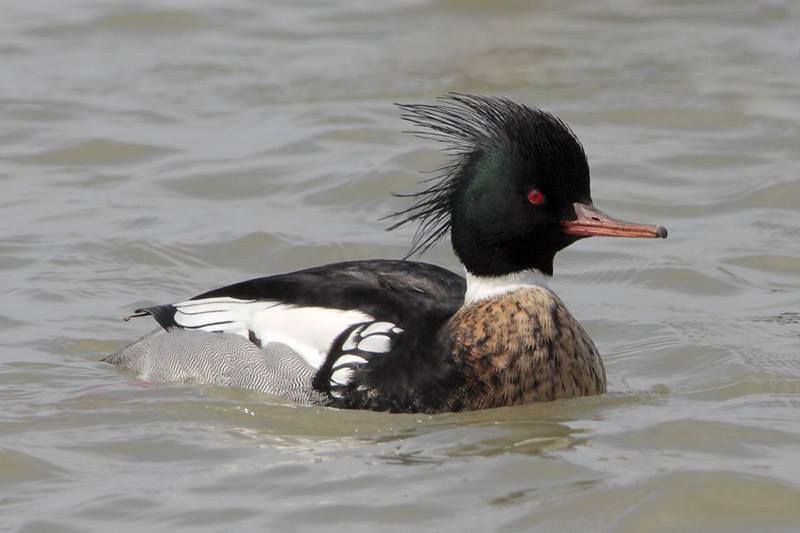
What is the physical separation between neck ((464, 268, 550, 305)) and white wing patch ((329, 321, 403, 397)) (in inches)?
19.6

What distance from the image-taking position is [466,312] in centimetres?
809

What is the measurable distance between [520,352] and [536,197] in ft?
2.49

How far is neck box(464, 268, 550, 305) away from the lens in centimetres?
814

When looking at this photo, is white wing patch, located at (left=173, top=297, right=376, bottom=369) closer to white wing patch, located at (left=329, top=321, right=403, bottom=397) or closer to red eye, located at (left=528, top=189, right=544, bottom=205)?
white wing patch, located at (left=329, top=321, right=403, bottom=397)

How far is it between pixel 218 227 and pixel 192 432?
3.99m

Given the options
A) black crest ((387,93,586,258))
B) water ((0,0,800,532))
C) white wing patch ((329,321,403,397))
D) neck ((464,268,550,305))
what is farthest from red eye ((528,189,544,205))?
water ((0,0,800,532))

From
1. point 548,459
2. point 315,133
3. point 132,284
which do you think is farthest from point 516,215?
point 315,133

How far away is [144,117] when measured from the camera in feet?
46.2

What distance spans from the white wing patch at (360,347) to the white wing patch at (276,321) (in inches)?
2.5

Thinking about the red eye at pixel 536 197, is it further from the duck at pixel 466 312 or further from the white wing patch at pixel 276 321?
the white wing patch at pixel 276 321

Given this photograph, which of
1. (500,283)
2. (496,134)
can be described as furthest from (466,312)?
(496,134)

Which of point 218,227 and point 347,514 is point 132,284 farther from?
point 347,514

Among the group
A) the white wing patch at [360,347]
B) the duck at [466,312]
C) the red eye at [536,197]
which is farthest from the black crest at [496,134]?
the white wing patch at [360,347]

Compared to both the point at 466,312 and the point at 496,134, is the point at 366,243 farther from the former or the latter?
the point at 496,134
